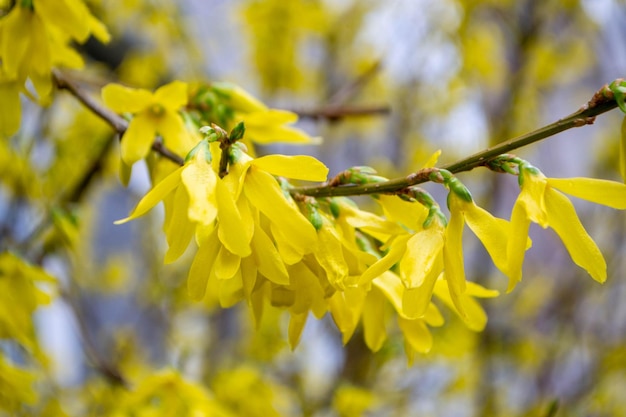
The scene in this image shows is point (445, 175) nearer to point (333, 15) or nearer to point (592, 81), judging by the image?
point (333, 15)

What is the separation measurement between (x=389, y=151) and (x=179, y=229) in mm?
2117

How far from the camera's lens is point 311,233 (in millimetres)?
438

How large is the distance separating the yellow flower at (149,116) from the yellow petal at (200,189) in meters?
0.17

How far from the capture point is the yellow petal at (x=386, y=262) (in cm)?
44

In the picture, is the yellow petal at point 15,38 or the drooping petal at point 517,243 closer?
the drooping petal at point 517,243

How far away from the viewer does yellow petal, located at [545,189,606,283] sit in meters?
0.42

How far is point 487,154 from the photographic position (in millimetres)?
425

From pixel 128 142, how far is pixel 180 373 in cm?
39

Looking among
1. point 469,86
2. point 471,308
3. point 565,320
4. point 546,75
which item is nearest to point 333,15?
point 469,86

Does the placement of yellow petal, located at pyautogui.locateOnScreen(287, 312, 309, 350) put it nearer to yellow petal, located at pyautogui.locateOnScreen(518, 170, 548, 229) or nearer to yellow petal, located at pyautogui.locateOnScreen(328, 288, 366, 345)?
yellow petal, located at pyautogui.locateOnScreen(328, 288, 366, 345)

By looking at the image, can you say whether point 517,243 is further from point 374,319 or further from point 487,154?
point 374,319

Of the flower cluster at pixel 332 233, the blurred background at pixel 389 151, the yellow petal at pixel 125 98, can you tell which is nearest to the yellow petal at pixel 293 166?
the flower cluster at pixel 332 233

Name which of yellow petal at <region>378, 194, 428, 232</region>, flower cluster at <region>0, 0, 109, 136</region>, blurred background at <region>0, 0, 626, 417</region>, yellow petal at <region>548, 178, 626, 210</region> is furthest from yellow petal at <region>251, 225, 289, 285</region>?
blurred background at <region>0, 0, 626, 417</region>

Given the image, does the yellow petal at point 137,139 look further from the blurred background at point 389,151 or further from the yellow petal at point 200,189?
the blurred background at point 389,151
